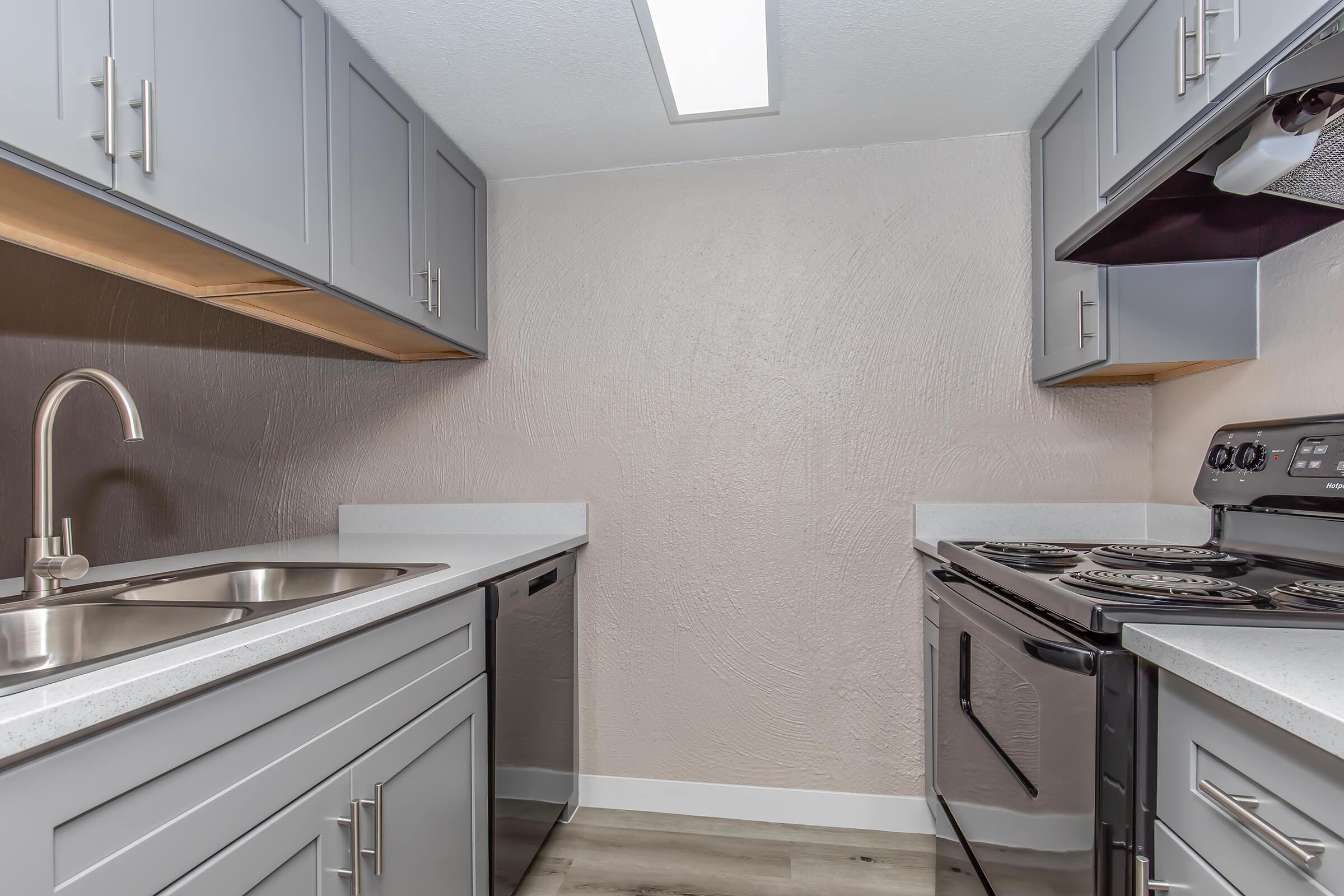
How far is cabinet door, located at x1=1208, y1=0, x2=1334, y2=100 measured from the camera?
3.24 feet

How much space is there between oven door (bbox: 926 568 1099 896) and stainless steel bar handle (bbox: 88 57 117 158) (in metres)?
1.50

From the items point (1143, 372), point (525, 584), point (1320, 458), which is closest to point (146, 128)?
point (525, 584)

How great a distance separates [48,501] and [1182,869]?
1.70 metres

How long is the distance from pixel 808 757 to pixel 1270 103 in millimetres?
1887

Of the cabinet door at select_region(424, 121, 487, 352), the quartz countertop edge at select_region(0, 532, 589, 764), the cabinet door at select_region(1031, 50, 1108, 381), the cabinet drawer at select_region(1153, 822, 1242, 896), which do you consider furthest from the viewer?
the cabinet door at select_region(424, 121, 487, 352)

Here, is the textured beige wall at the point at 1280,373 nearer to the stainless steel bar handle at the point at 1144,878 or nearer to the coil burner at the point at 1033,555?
the coil burner at the point at 1033,555

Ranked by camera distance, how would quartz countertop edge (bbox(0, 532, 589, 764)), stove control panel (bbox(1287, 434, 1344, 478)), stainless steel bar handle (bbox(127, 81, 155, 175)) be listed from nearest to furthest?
quartz countertop edge (bbox(0, 532, 589, 764))
stainless steel bar handle (bbox(127, 81, 155, 175))
stove control panel (bbox(1287, 434, 1344, 478))

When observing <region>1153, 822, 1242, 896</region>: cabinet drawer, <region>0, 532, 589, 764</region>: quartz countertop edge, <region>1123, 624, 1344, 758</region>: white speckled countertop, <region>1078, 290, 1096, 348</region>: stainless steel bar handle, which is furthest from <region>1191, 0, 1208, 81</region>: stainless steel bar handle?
<region>0, 532, 589, 764</region>: quartz countertop edge

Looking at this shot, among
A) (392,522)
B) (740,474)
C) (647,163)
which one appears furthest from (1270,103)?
(392,522)

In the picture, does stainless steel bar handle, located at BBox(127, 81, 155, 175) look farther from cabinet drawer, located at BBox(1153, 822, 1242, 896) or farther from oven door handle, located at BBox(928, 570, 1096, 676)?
cabinet drawer, located at BBox(1153, 822, 1242, 896)

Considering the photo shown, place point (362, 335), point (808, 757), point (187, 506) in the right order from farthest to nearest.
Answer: point (808, 757) < point (362, 335) < point (187, 506)

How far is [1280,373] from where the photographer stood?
1.48 m

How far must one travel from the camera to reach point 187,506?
1.79 meters

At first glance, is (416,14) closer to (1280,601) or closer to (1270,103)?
(1270,103)
